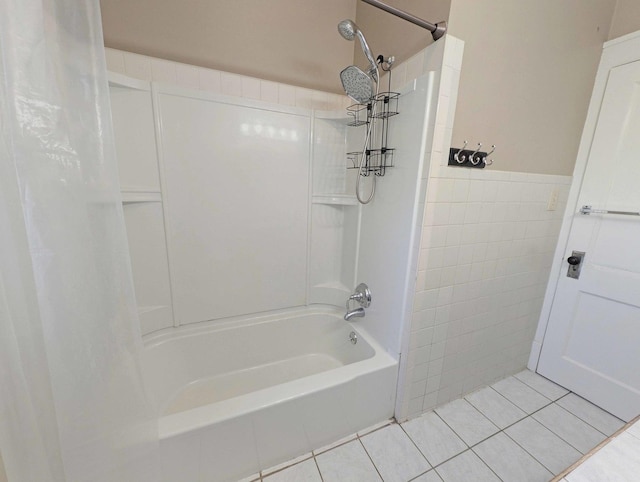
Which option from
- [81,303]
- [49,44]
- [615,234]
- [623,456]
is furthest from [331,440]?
[615,234]

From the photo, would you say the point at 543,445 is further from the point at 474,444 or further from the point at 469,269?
the point at 469,269

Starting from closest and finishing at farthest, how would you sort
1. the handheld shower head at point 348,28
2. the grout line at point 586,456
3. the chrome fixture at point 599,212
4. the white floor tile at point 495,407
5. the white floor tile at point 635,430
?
the grout line at point 586,456, the white floor tile at point 635,430, the handheld shower head at point 348,28, the chrome fixture at point 599,212, the white floor tile at point 495,407

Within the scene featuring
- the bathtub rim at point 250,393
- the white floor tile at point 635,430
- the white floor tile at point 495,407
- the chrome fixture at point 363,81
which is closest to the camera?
the white floor tile at point 635,430

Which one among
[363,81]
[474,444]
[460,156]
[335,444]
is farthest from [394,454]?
[363,81]

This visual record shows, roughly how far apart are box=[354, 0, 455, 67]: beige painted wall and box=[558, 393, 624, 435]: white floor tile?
85.6 inches

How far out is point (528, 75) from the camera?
1.25 metres

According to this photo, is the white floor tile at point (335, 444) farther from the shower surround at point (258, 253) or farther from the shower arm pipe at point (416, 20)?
the shower arm pipe at point (416, 20)

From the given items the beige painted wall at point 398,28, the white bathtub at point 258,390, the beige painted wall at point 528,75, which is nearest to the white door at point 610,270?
the beige painted wall at point 528,75

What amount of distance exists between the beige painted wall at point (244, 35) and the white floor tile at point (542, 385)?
7.84ft

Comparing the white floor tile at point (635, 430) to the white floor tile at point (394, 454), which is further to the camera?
the white floor tile at point (394, 454)

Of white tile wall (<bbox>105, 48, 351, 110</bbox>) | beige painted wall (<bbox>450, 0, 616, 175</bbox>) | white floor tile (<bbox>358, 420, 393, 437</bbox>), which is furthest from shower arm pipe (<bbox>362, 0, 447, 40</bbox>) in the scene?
white floor tile (<bbox>358, 420, 393, 437</bbox>)

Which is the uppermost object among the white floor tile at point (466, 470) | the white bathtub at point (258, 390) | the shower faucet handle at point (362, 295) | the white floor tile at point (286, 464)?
the shower faucet handle at point (362, 295)

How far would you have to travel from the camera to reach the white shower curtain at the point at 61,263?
48 cm

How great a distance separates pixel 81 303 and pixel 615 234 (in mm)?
2344
